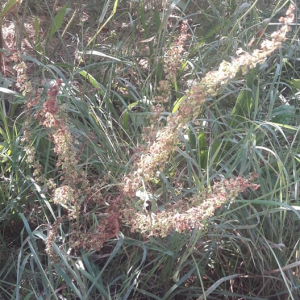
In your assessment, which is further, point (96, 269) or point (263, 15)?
point (263, 15)

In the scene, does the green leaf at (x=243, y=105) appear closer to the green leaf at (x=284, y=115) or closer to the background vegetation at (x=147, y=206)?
the background vegetation at (x=147, y=206)

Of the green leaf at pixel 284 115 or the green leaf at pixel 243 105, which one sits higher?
the green leaf at pixel 243 105

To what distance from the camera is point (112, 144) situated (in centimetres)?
154

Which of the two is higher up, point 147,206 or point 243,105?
point 243,105

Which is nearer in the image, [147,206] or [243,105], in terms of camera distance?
[147,206]

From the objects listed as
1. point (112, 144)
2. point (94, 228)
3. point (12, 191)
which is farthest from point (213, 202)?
point (12, 191)

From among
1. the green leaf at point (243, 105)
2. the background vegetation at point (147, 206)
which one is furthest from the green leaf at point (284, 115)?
the green leaf at point (243, 105)

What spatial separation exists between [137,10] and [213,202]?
4.72 feet

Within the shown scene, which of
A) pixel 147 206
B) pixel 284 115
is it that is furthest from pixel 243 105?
pixel 147 206

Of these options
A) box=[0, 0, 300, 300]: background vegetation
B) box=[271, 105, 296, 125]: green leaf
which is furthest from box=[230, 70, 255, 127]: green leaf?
box=[271, 105, 296, 125]: green leaf

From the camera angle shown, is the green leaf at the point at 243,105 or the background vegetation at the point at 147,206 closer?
the background vegetation at the point at 147,206

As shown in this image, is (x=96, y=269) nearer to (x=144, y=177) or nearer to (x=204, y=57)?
(x=144, y=177)

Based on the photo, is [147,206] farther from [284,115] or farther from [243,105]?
[284,115]

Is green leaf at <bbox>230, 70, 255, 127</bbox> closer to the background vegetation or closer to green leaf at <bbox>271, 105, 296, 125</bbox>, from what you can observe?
the background vegetation
